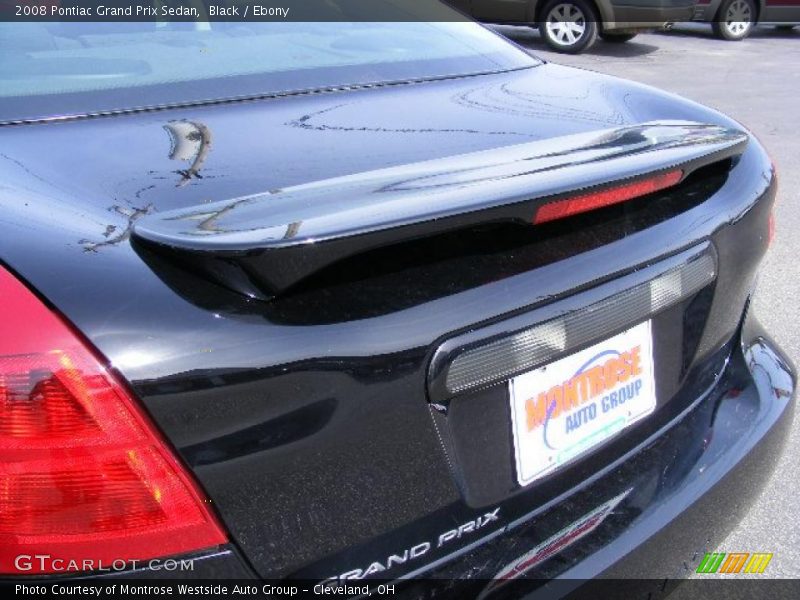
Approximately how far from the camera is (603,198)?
4.82 ft

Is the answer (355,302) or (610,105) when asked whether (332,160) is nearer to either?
(355,302)

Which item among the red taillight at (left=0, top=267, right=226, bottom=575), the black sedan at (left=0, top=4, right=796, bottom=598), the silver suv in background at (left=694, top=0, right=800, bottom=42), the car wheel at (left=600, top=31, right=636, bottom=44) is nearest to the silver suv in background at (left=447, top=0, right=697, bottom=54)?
the car wheel at (left=600, top=31, right=636, bottom=44)

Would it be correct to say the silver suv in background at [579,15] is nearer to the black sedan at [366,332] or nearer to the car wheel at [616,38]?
the car wheel at [616,38]

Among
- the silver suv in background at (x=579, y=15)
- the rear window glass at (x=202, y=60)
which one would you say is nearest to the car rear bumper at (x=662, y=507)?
the rear window glass at (x=202, y=60)

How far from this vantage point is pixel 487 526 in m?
1.43

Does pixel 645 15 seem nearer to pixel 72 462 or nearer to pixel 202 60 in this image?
pixel 202 60

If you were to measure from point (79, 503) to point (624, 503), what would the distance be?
98 cm

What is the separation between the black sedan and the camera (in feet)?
3.73

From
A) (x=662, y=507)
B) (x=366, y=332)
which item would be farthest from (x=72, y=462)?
(x=662, y=507)

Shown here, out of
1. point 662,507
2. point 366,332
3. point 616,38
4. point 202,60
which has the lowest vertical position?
point 616,38

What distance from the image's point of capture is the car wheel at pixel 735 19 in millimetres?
14227

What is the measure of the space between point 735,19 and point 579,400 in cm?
1469

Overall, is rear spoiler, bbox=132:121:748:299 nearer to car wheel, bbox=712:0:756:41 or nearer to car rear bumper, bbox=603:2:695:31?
car rear bumper, bbox=603:2:695:31

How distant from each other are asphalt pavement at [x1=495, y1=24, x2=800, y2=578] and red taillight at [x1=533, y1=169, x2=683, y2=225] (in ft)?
4.19
